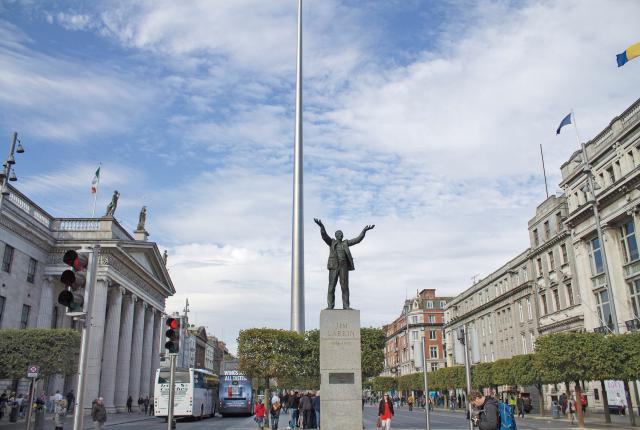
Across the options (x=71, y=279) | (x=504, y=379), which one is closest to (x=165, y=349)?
(x=71, y=279)

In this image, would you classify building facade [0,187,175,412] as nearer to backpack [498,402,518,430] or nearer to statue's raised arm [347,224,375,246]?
statue's raised arm [347,224,375,246]

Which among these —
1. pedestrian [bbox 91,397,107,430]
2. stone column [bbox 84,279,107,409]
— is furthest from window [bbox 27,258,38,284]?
pedestrian [bbox 91,397,107,430]

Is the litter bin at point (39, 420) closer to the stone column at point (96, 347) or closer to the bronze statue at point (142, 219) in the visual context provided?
the stone column at point (96, 347)

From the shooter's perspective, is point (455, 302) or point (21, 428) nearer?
point (21, 428)

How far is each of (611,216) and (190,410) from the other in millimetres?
35289

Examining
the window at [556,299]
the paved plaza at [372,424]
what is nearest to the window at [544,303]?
the window at [556,299]

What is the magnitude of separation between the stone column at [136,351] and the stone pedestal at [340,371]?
49.9 metres

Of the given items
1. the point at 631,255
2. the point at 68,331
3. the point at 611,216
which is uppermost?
the point at 611,216

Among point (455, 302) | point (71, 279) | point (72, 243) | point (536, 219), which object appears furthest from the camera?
point (455, 302)

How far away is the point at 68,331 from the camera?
3103cm

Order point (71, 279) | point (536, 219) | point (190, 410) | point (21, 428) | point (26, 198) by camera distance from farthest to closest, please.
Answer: point (536, 219) → point (26, 198) → point (190, 410) → point (21, 428) → point (71, 279)

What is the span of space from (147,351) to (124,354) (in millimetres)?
11229

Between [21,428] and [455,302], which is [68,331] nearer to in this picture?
[21,428]

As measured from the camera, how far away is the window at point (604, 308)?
1713 inches
